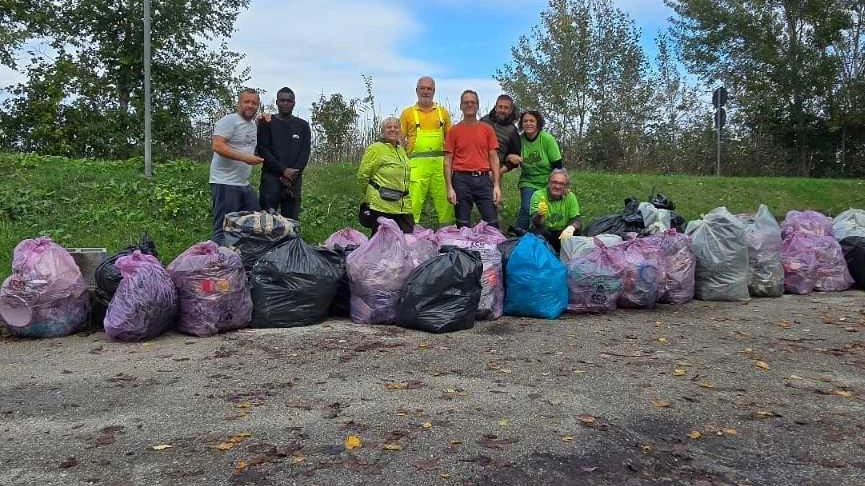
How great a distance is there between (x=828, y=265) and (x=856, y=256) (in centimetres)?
36

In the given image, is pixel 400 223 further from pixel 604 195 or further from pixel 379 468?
pixel 604 195

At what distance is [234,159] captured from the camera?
5.83 meters

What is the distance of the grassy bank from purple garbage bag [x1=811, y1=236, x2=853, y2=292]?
10.3 ft

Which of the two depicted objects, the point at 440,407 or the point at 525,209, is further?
the point at 525,209

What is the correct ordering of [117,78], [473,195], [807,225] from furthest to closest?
[117,78], [807,225], [473,195]

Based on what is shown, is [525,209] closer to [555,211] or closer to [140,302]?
[555,211]

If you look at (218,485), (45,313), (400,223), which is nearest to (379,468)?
(218,485)

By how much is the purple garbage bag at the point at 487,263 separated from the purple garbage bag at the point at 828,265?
3.14 metres

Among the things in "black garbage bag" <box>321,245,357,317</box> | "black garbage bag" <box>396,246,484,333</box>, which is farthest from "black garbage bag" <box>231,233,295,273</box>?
"black garbage bag" <box>396,246,484,333</box>

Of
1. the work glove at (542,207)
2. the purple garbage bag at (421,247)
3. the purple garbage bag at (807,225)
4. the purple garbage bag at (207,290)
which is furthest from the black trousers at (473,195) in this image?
the purple garbage bag at (807,225)

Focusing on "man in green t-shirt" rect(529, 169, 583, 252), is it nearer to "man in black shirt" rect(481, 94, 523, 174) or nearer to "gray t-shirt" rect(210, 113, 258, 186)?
"man in black shirt" rect(481, 94, 523, 174)

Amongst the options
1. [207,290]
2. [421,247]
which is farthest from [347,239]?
[207,290]

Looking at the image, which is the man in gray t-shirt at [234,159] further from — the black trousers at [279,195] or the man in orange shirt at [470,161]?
the man in orange shirt at [470,161]

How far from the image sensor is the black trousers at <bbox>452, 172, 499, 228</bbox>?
21.2 ft
